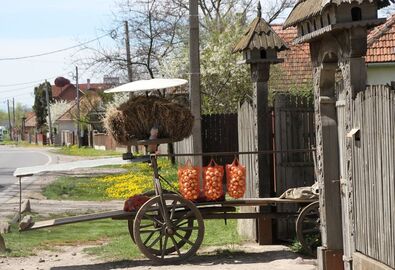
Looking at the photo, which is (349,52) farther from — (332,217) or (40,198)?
(40,198)

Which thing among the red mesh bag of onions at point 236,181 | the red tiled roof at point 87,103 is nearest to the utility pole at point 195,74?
the red mesh bag of onions at point 236,181

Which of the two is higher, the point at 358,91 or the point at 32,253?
the point at 358,91

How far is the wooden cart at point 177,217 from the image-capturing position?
1078 centimetres

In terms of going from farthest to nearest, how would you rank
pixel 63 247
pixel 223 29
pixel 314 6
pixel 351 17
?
pixel 223 29 < pixel 63 247 < pixel 314 6 < pixel 351 17

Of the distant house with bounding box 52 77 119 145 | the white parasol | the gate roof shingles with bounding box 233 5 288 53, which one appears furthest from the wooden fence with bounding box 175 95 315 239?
the distant house with bounding box 52 77 119 145

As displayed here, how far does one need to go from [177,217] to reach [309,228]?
1876 mm

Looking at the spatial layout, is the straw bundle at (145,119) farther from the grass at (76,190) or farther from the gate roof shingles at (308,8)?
the grass at (76,190)

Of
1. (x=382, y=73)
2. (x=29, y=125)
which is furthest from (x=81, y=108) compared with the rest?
(x=29, y=125)

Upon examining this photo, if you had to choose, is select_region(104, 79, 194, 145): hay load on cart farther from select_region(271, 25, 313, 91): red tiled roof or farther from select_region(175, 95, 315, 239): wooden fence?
select_region(271, 25, 313, 91): red tiled roof

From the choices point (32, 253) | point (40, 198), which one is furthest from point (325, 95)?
point (40, 198)

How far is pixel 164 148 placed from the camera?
1524 inches

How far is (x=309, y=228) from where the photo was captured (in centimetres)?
1122

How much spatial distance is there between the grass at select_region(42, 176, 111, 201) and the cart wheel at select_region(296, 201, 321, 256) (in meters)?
11.2

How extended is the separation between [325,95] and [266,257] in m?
3.13
